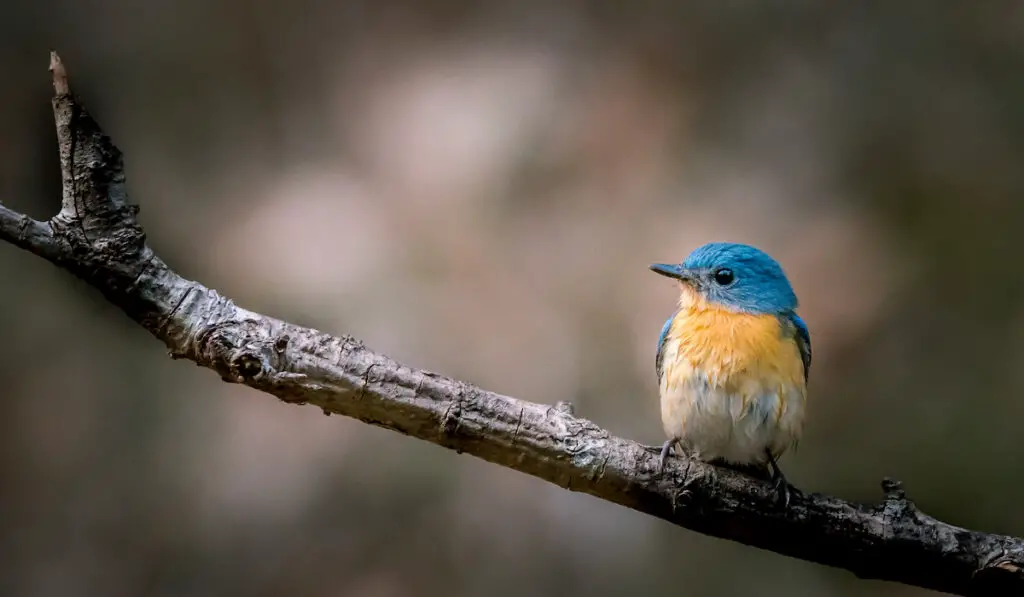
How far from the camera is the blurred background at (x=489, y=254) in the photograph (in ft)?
7.68

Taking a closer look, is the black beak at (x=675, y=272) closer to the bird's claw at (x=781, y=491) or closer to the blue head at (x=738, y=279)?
the blue head at (x=738, y=279)

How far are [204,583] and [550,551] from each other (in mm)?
960

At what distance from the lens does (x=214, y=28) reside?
2605 millimetres

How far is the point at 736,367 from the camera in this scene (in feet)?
5.32

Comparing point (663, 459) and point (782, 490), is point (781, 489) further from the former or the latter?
point (663, 459)

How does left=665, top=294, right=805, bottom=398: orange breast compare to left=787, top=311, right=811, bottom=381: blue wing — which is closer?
left=665, top=294, right=805, bottom=398: orange breast

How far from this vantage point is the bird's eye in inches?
69.1

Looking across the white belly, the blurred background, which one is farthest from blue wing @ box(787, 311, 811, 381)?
the blurred background

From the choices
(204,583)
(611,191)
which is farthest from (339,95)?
(204,583)

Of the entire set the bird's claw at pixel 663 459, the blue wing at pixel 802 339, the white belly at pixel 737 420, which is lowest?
the bird's claw at pixel 663 459

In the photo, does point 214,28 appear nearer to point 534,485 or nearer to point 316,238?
point 316,238

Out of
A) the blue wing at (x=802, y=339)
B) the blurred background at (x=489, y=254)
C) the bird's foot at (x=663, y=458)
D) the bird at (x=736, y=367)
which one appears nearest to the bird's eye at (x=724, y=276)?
the bird at (x=736, y=367)

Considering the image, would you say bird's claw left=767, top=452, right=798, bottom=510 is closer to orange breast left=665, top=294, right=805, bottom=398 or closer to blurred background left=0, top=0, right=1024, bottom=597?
orange breast left=665, top=294, right=805, bottom=398

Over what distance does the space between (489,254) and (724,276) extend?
0.95 m
